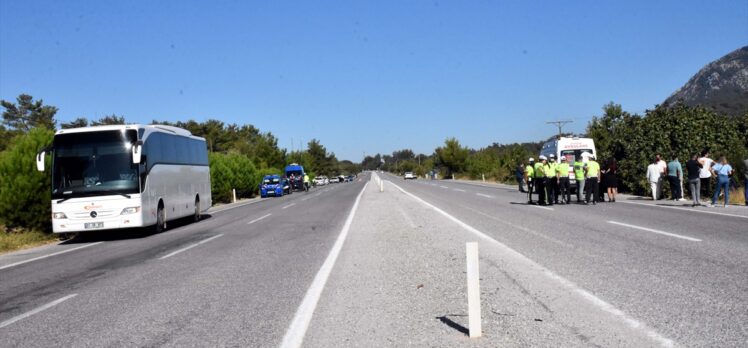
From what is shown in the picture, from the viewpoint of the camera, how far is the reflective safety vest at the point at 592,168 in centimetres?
2124

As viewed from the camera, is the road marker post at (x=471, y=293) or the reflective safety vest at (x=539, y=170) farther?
the reflective safety vest at (x=539, y=170)

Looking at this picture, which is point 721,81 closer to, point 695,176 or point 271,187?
point 271,187

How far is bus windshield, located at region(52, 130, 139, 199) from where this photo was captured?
53.8ft

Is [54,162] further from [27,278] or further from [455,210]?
[455,210]

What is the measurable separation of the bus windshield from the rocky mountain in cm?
14098

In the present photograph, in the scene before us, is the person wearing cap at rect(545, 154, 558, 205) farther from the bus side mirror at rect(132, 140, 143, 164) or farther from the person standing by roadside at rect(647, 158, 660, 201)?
the bus side mirror at rect(132, 140, 143, 164)

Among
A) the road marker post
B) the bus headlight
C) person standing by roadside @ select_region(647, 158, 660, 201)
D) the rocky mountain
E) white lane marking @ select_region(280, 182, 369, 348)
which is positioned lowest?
white lane marking @ select_region(280, 182, 369, 348)

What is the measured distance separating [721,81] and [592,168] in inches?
6353

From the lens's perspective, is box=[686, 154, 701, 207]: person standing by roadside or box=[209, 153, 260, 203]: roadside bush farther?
box=[209, 153, 260, 203]: roadside bush

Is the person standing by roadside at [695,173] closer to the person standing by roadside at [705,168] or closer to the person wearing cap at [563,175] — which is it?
the person standing by roadside at [705,168]

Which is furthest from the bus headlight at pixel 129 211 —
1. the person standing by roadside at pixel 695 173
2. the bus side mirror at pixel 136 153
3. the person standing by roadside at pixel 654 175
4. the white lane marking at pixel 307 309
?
the person standing by roadside at pixel 654 175

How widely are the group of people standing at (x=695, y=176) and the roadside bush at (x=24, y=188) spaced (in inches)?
796

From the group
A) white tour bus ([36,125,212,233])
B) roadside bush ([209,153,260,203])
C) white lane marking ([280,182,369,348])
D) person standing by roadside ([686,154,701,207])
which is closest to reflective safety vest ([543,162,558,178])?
person standing by roadside ([686,154,701,207])

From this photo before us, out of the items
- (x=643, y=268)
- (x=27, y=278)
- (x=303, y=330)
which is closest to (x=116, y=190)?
(x=27, y=278)
